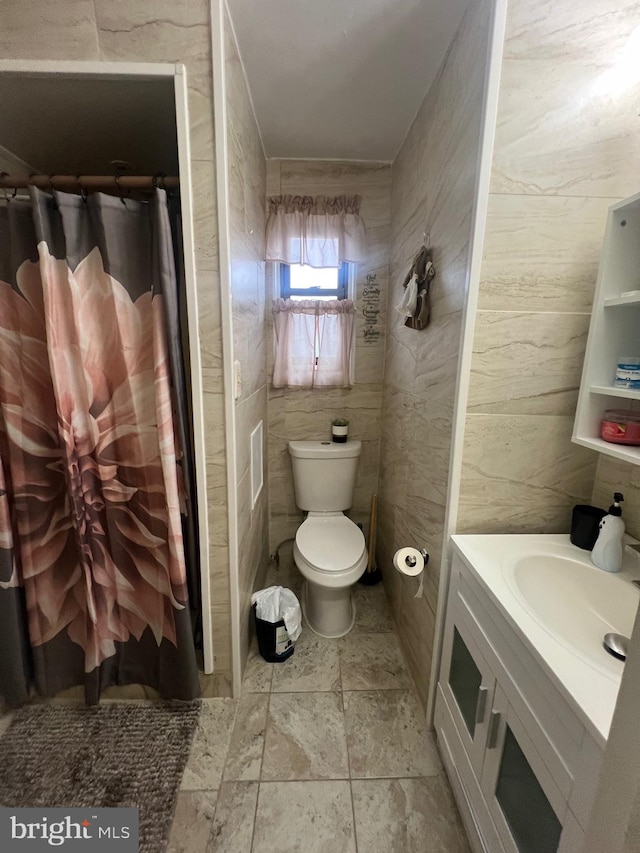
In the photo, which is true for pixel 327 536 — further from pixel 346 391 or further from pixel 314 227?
pixel 314 227

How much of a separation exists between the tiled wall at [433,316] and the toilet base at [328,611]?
27cm

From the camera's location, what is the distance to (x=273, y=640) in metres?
1.55

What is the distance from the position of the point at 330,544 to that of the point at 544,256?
1457 millimetres

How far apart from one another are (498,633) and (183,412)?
1.14 metres

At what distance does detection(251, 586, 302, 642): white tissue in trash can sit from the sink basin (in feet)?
3.24

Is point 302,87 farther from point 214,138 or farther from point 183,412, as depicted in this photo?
point 183,412

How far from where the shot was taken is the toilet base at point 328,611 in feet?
5.58

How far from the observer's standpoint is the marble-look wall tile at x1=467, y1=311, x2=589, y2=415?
41.6 inches

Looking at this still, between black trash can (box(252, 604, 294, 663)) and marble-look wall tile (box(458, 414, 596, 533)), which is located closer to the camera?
marble-look wall tile (box(458, 414, 596, 533))

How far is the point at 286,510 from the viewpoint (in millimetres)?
2230

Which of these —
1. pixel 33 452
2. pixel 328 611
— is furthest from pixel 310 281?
pixel 328 611

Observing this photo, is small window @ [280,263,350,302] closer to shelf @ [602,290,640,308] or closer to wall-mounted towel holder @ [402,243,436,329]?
wall-mounted towel holder @ [402,243,436,329]

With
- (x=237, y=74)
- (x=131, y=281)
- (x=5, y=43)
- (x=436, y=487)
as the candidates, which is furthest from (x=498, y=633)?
(x=5, y=43)

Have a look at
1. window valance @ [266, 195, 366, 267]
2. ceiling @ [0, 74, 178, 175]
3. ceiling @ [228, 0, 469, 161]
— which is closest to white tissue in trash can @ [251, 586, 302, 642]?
window valance @ [266, 195, 366, 267]
